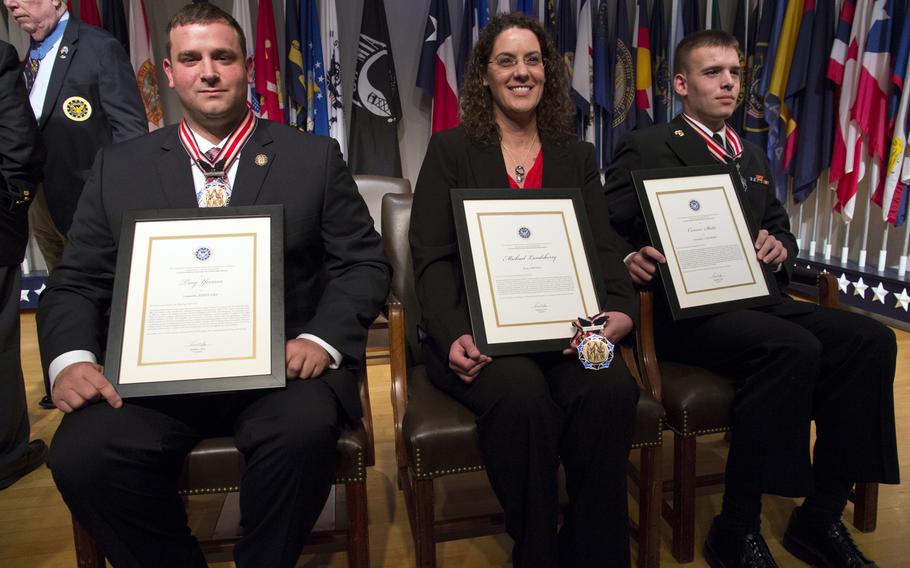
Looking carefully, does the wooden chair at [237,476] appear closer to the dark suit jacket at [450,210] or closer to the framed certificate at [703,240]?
the dark suit jacket at [450,210]

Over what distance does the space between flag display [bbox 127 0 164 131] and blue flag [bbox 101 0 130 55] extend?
0.06m

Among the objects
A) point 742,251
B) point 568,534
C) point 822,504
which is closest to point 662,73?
point 742,251

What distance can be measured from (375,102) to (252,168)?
3.39 meters

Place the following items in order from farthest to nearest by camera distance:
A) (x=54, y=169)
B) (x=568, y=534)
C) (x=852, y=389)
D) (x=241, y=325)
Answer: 1. (x=54, y=169)
2. (x=852, y=389)
3. (x=568, y=534)
4. (x=241, y=325)

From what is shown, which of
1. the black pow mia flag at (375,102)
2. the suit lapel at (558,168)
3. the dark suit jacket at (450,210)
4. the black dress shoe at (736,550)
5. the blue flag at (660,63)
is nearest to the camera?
the black dress shoe at (736,550)

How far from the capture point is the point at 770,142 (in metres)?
4.75

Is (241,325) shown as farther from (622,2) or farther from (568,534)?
(622,2)

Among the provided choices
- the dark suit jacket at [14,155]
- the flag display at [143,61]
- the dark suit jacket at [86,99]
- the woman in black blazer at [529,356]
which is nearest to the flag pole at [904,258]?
the woman in black blazer at [529,356]

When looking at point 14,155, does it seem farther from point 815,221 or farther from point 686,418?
point 815,221

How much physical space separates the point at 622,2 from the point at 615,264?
3747 mm

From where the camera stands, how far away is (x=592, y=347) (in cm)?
157

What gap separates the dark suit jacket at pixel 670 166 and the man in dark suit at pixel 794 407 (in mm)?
248

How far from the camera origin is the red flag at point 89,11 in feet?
14.5

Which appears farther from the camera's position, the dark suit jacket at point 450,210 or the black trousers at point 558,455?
the dark suit jacket at point 450,210
